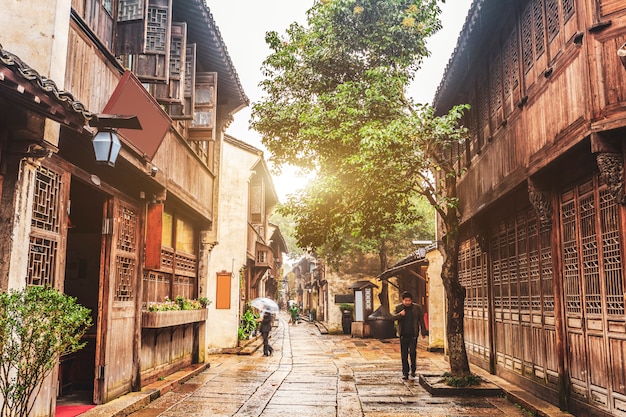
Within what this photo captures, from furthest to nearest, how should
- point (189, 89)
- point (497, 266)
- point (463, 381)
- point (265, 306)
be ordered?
point (265, 306)
point (497, 266)
point (463, 381)
point (189, 89)

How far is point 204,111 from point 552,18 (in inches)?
299

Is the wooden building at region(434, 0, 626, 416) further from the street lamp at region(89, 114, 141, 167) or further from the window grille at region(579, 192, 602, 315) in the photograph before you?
the street lamp at region(89, 114, 141, 167)

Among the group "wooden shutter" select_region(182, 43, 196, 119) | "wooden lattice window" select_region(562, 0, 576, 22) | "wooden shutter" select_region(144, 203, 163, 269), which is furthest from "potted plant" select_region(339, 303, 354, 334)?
"wooden lattice window" select_region(562, 0, 576, 22)

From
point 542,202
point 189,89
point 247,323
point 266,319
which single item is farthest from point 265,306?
point 542,202

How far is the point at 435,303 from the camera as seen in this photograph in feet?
67.4

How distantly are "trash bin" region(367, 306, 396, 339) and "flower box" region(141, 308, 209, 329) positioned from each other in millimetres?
15533

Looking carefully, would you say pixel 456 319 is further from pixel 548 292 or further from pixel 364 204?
pixel 364 204

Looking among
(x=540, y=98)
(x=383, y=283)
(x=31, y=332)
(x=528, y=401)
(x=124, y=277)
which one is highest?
(x=540, y=98)

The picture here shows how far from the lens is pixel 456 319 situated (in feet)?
38.8

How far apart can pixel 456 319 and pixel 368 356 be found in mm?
7985

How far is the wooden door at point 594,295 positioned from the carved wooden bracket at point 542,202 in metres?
0.23

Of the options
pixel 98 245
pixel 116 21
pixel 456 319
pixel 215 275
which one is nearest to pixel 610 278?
pixel 456 319

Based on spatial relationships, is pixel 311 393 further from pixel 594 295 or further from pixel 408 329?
pixel 594 295

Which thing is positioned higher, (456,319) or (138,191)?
(138,191)
